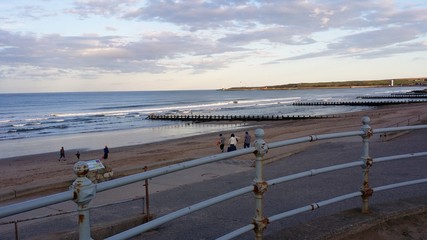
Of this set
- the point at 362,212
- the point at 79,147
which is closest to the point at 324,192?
the point at 362,212

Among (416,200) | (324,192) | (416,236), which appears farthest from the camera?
(324,192)

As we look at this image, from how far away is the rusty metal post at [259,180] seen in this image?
322 cm

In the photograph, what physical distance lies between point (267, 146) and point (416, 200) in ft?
8.95

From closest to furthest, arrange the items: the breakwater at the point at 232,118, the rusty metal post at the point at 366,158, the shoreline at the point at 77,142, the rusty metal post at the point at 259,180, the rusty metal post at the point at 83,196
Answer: the rusty metal post at the point at 83,196 → the rusty metal post at the point at 259,180 → the rusty metal post at the point at 366,158 → the shoreline at the point at 77,142 → the breakwater at the point at 232,118

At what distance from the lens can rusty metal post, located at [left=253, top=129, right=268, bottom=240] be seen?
322 centimetres

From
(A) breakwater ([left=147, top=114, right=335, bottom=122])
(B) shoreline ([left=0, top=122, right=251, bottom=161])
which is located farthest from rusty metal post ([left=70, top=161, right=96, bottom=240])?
(A) breakwater ([left=147, top=114, right=335, bottom=122])

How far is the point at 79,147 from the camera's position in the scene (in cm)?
3612

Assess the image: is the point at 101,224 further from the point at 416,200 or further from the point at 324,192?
the point at 416,200

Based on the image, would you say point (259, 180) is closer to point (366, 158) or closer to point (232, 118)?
point (366, 158)

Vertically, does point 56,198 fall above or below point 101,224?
above

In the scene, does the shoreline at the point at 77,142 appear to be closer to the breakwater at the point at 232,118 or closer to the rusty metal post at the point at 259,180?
the breakwater at the point at 232,118

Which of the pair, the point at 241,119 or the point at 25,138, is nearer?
the point at 25,138

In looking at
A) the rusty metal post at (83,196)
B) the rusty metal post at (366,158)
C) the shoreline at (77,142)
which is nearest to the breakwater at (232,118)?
the shoreline at (77,142)

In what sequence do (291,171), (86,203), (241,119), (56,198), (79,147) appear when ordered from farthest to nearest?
(241,119)
(79,147)
(291,171)
(86,203)
(56,198)
